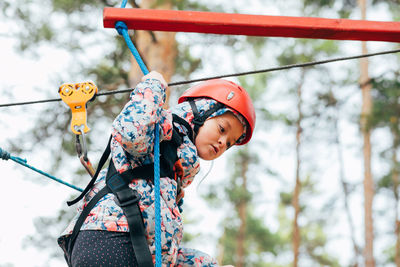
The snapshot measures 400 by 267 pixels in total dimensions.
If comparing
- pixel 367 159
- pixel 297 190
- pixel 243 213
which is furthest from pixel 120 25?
pixel 243 213

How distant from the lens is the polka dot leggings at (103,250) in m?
1.84

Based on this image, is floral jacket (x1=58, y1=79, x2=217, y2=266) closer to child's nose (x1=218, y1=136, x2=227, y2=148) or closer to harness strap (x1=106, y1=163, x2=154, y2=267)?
harness strap (x1=106, y1=163, x2=154, y2=267)

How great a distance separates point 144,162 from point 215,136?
0.43 m

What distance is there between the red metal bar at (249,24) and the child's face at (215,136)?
1.43 ft

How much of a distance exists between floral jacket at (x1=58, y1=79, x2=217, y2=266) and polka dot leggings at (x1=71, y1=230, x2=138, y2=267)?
0.03 meters

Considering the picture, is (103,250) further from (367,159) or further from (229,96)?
(367,159)

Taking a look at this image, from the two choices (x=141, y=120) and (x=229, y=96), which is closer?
(x=141, y=120)

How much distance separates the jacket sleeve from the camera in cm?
182

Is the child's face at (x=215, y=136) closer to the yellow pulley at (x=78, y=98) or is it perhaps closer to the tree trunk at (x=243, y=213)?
the yellow pulley at (x=78, y=98)

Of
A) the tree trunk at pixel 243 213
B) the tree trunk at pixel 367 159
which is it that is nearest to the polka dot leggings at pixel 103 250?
the tree trunk at pixel 367 159

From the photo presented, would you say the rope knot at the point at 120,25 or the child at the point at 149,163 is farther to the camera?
the rope knot at the point at 120,25

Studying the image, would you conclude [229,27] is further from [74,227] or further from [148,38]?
[148,38]

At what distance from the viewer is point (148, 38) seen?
225 inches

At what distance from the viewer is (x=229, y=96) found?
7.84 ft
